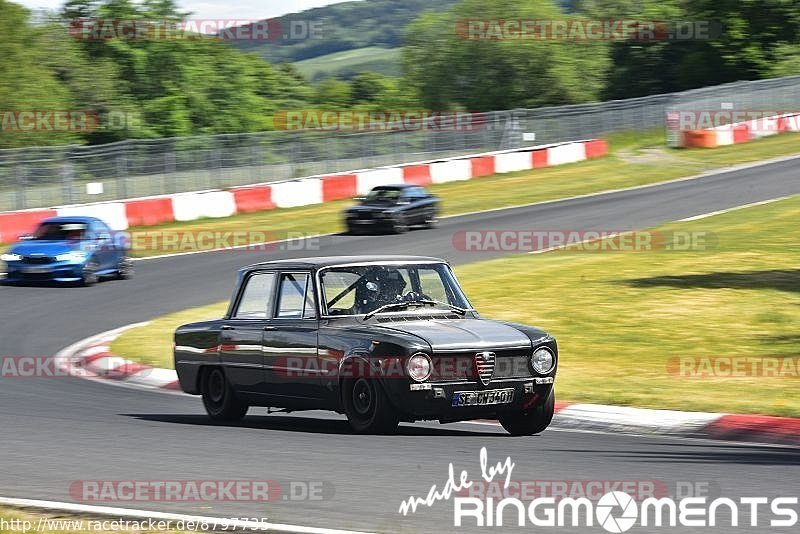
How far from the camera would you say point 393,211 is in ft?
98.7

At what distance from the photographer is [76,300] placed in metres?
21.5

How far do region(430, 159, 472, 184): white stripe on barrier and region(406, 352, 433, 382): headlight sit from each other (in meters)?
31.6

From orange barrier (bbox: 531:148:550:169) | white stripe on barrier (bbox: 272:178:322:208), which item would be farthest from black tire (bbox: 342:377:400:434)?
orange barrier (bbox: 531:148:550:169)

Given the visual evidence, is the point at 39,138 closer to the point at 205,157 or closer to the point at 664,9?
the point at 205,157

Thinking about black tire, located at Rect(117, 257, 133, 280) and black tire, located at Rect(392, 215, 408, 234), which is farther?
black tire, located at Rect(392, 215, 408, 234)

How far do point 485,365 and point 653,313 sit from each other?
7.44 meters

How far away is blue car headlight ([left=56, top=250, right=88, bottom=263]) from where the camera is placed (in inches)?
910

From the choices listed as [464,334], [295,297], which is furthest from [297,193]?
[464,334]

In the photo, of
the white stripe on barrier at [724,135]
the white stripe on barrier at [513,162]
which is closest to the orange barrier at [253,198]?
the white stripe on barrier at [513,162]

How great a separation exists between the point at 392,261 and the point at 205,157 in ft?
85.7

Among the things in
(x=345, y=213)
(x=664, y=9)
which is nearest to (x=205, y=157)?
(x=345, y=213)

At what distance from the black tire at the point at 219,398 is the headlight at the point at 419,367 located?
243cm

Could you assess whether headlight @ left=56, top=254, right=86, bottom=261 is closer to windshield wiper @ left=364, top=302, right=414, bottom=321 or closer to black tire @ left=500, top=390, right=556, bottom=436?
windshield wiper @ left=364, top=302, right=414, bottom=321

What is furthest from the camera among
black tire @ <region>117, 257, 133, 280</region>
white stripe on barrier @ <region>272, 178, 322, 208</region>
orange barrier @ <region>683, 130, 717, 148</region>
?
orange barrier @ <region>683, 130, 717, 148</region>
